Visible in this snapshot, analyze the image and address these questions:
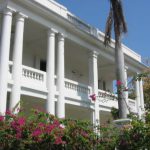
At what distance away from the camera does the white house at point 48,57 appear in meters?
13.9

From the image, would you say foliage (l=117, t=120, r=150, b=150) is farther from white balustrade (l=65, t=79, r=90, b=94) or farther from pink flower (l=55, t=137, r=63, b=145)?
white balustrade (l=65, t=79, r=90, b=94)

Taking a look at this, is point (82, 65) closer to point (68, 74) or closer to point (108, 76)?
point (68, 74)

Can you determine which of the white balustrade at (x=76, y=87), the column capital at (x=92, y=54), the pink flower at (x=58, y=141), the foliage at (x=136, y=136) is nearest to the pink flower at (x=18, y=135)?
the pink flower at (x=58, y=141)

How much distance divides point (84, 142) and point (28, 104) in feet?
31.2

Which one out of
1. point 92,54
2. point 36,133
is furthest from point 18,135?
point 92,54

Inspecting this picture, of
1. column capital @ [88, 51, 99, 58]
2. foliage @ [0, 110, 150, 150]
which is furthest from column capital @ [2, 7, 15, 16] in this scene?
column capital @ [88, 51, 99, 58]

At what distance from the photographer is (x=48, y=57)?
52.1 ft

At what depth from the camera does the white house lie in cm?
1391

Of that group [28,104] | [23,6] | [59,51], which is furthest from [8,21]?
[28,104]

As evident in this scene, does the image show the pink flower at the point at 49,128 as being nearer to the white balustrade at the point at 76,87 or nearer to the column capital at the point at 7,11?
the column capital at the point at 7,11

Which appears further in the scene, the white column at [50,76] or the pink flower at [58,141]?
the white column at [50,76]

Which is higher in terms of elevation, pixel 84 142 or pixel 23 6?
pixel 23 6

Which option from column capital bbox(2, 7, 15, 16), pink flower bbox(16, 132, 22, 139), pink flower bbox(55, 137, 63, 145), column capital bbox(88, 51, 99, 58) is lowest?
pink flower bbox(55, 137, 63, 145)

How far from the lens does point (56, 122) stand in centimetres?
828
